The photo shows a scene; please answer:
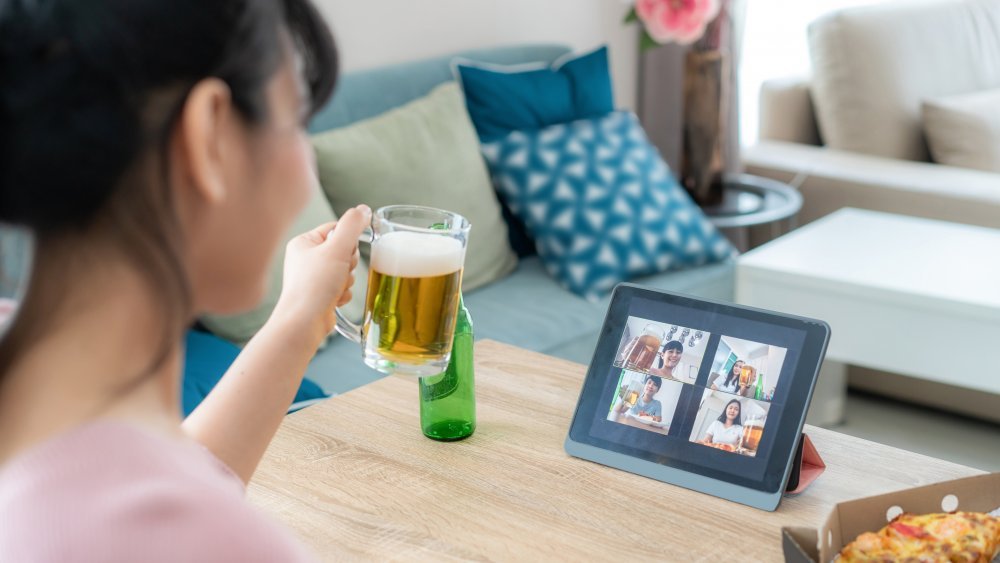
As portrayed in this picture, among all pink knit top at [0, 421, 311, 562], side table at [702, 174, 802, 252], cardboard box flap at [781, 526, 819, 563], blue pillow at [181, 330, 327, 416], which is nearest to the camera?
pink knit top at [0, 421, 311, 562]

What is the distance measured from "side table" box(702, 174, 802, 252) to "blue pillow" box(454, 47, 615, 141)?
0.45 m

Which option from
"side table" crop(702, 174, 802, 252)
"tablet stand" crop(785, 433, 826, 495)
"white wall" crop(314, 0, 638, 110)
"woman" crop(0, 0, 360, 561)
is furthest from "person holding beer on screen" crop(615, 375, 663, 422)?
"side table" crop(702, 174, 802, 252)

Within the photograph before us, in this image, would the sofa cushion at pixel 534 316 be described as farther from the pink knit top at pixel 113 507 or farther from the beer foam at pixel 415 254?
the pink knit top at pixel 113 507

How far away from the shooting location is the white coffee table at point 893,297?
2260 mm

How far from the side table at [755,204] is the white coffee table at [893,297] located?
346 millimetres

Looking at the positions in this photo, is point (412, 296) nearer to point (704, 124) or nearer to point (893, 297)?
point (893, 297)

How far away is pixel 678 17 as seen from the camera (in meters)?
3.08

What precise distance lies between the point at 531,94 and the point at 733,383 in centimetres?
179

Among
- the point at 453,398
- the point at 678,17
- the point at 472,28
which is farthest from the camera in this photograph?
the point at 472,28

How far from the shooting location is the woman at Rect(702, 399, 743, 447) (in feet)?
3.65

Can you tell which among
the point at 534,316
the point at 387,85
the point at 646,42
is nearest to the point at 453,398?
the point at 534,316

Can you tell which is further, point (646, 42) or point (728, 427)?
point (646, 42)

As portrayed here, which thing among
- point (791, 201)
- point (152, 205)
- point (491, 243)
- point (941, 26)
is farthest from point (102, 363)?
point (941, 26)

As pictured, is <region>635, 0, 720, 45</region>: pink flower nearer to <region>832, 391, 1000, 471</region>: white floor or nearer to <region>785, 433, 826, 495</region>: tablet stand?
<region>832, 391, 1000, 471</region>: white floor
